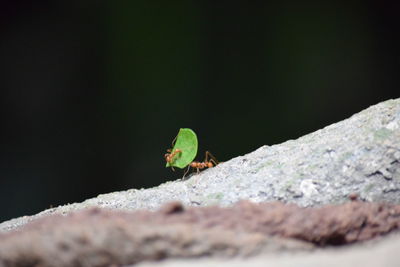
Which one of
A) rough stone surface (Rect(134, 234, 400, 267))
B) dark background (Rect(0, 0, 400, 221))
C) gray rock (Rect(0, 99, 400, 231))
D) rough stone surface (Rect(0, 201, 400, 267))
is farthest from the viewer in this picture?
dark background (Rect(0, 0, 400, 221))

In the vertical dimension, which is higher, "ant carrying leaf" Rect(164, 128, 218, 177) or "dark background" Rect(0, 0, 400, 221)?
"dark background" Rect(0, 0, 400, 221)

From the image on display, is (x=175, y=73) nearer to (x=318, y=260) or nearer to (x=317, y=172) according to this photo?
(x=317, y=172)

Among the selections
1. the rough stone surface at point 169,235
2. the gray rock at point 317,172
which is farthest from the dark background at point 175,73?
the rough stone surface at point 169,235

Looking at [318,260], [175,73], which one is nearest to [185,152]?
[318,260]

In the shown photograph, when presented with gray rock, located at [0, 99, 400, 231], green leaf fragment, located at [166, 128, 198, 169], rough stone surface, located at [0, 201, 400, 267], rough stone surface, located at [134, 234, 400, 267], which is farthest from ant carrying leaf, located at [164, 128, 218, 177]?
rough stone surface, located at [134, 234, 400, 267]

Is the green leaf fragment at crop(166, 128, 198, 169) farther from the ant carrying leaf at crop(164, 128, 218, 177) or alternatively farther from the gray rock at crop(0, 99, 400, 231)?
the gray rock at crop(0, 99, 400, 231)
